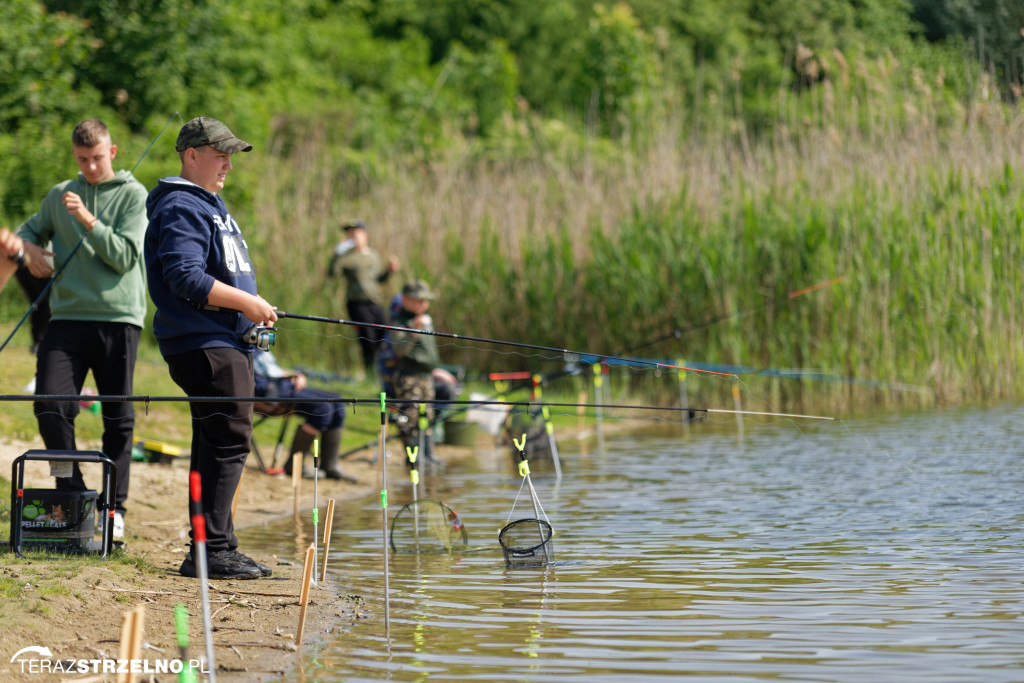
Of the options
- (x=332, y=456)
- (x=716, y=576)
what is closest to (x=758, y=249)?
(x=332, y=456)

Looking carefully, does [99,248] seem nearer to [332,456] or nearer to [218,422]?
[218,422]

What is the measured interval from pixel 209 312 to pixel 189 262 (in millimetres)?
225

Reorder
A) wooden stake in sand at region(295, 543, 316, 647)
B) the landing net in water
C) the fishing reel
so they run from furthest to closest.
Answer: the landing net in water, the fishing reel, wooden stake in sand at region(295, 543, 316, 647)

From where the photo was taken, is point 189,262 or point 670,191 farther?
point 670,191

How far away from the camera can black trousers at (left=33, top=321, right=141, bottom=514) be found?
18.2 feet

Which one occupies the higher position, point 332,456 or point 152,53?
point 152,53

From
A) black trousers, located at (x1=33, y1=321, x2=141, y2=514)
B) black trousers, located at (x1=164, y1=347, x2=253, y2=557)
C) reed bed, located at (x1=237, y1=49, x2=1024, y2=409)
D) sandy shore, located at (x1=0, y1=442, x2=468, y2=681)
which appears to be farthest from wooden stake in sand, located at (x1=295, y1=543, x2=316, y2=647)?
reed bed, located at (x1=237, y1=49, x2=1024, y2=409)

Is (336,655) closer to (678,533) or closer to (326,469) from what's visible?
(678,533)

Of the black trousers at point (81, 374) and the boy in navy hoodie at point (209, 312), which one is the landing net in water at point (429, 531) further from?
the black trousers at point (81, 374)

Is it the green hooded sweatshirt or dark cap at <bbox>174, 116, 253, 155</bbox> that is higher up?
dark cap at <bbox>174, 116, 253, 155</bbox>

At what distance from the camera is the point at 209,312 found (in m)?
5.10

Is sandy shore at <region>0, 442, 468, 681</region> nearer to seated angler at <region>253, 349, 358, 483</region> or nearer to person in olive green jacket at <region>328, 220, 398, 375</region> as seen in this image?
seated angler at <region>253, 349, 358, 483</region>

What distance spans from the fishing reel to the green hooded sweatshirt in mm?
823

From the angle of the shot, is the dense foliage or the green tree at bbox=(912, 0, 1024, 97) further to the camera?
the dense foliage
